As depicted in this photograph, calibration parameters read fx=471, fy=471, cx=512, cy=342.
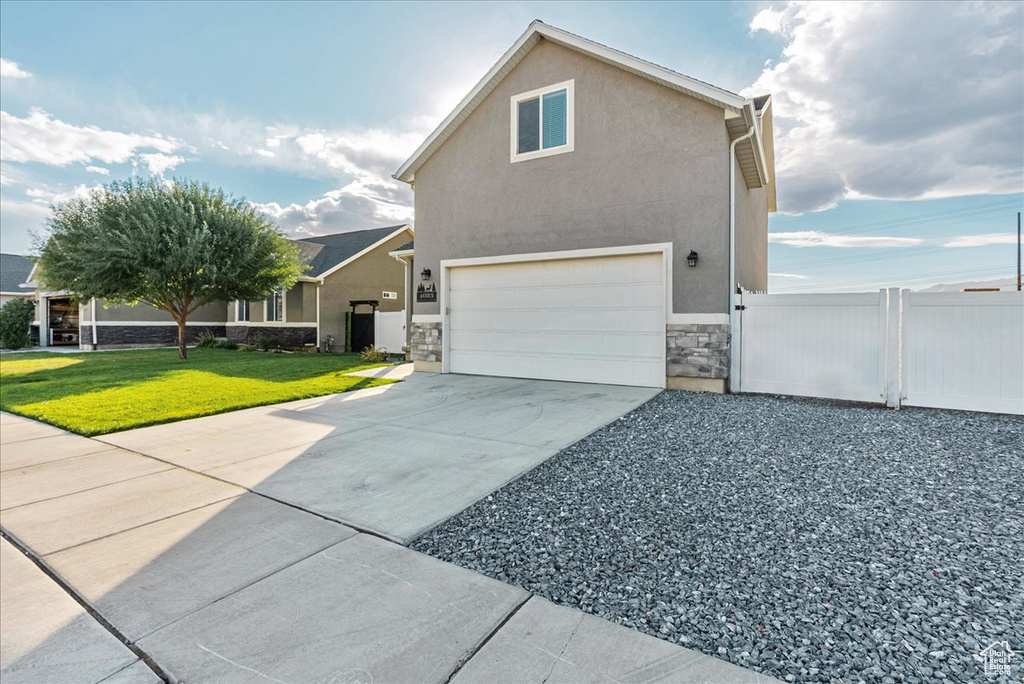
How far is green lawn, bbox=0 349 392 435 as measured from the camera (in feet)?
21.3

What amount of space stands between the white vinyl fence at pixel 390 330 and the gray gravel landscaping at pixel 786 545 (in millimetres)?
12331

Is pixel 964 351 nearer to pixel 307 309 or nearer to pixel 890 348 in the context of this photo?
pixel 890 348

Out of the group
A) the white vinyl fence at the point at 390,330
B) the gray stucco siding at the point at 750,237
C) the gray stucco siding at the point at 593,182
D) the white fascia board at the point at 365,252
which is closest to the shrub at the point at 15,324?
the white fascia board at the point at 365,252

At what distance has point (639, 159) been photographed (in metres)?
8.12

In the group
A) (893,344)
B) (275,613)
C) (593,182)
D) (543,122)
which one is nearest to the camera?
(275,613)

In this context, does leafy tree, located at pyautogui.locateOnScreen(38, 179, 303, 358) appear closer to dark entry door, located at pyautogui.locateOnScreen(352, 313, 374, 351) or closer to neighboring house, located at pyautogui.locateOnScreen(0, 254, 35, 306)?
dark entry door, located at pyautogui.locateOnScreen(352, 313, 374, 351)

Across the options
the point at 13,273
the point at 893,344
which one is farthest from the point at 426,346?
the point at 13,273

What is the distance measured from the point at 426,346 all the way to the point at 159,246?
947 centimetres

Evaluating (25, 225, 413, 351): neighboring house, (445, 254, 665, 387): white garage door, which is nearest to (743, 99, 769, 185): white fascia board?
(445, 254, 665, 387): white garage door

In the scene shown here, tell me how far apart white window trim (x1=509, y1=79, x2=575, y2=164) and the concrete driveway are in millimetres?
4496

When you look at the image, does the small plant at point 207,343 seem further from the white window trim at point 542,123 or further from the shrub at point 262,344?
the white window trim at point 542,123

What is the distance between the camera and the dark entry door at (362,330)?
1742 centimetres

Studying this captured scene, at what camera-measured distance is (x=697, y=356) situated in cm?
764

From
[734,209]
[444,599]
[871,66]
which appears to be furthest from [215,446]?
[871,66]
